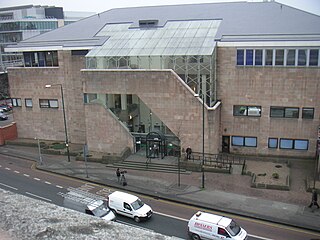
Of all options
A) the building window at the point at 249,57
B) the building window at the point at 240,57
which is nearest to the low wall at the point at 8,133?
the building window at the point at 240,57

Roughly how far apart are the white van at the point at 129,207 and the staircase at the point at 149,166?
9.45 meters

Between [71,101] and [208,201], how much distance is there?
934 inches

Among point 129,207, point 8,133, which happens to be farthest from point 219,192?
point 8,133

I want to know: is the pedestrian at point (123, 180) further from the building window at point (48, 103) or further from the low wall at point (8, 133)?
the low wall at point (8, 133)

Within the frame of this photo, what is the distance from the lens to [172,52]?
3828cm

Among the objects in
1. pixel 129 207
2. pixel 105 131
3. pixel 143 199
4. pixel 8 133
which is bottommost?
pixel 143 199

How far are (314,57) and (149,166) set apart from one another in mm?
18800

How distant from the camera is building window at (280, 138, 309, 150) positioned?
37.4 m

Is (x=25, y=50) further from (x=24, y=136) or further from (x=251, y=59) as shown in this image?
(x=251, y=59)

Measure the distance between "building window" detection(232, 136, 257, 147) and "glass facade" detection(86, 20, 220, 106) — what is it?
15.6 ft

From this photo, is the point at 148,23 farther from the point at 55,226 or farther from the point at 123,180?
the point at 55,226

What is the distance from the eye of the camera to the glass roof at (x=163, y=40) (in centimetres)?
3856

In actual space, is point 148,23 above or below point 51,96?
above

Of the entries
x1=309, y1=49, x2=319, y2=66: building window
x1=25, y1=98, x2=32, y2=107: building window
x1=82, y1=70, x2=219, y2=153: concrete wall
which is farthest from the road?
x1=309, y1=49, x2=319, y2=66: building window
